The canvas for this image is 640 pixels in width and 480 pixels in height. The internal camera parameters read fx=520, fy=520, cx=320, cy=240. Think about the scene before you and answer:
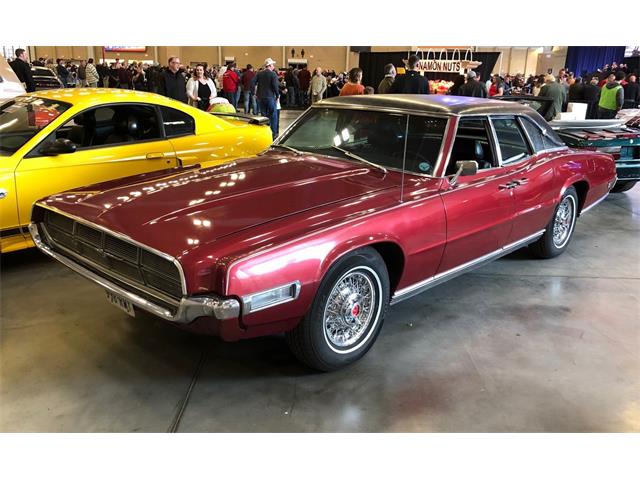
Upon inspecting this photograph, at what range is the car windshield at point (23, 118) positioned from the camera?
446 cm

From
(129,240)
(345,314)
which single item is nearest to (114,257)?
(129,240)

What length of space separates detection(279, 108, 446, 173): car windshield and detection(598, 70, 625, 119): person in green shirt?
9.96 meters

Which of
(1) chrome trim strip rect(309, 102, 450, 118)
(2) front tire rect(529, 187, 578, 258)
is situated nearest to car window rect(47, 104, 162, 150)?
(1) chrome trim strip rect(309, 102, 450, 118)

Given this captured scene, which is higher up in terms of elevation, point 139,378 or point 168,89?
point 168,89

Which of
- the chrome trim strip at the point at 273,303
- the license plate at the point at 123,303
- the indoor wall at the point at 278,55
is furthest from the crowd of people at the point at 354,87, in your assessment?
the indoor wall at the point at 278,55

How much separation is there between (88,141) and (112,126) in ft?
0.90

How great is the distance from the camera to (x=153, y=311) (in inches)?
100

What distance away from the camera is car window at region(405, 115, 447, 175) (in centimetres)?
348

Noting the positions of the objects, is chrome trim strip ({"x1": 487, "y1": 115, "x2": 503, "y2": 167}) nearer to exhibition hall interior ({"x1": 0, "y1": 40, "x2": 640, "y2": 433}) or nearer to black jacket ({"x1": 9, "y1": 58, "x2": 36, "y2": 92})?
exhibition hall interior ({"x1": 0, "y1": 40, "x2": 640, "y2": 433})

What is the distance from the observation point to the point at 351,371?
3041 mm

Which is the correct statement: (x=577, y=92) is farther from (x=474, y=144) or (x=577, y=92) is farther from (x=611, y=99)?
(x=474, y=144)

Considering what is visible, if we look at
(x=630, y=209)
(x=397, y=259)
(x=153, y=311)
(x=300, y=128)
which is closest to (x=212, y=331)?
(x=153, y=311)

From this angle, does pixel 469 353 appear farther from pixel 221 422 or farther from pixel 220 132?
pixel 220 132

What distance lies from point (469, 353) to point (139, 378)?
→ 1.99 meters
